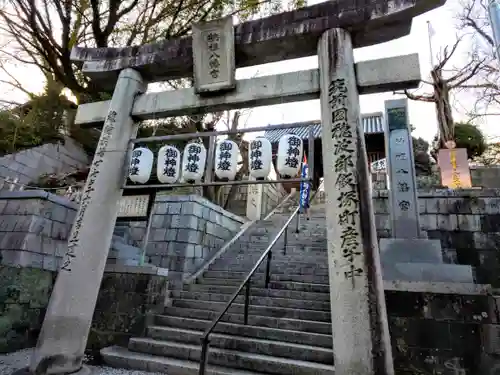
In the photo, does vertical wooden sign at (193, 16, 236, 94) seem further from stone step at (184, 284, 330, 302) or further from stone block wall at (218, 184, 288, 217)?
stone block wall at (218, 184, 288, 217)

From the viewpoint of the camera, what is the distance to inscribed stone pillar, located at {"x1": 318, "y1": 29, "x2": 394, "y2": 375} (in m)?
3.25

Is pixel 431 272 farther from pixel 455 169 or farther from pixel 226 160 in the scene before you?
pixel 455 169

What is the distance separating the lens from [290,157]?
181 inches

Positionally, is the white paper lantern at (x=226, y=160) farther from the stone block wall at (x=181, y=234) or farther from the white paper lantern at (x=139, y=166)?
the stone block wall at (x=181, y=234)

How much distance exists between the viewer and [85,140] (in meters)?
15.1

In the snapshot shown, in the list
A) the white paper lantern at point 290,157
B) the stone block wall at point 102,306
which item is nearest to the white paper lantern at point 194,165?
the white paper lantern at point 290,157

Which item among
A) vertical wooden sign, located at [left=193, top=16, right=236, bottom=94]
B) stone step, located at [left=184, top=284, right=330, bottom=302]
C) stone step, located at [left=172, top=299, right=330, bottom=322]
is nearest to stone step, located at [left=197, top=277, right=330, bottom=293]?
stone step, located at [left=184, top=284, right=330, bottom=302]

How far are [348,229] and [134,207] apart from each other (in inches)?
172

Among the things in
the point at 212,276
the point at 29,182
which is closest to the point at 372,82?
the point at 212,276

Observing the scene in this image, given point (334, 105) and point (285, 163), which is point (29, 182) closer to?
point (285, 163)

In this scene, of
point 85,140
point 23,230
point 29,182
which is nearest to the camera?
point 23,230

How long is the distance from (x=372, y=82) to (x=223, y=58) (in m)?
2.26

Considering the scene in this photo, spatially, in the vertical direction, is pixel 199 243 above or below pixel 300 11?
below

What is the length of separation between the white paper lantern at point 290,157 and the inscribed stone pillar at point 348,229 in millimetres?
586
